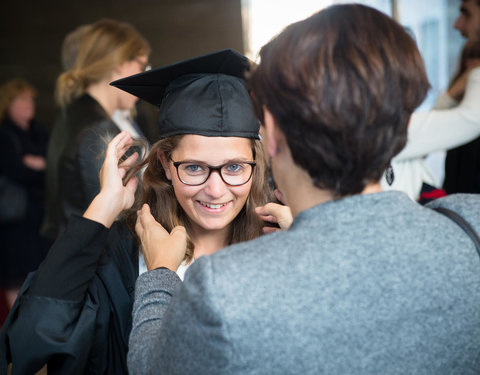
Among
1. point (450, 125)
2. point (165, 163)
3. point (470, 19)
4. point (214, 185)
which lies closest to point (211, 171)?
point (214, 185)

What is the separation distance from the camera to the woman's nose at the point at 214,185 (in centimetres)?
151

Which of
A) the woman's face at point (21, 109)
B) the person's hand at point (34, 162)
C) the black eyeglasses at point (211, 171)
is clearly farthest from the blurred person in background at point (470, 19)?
the woman's face at point (21, 109)

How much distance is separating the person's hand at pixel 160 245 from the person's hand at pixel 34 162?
2.51 meters

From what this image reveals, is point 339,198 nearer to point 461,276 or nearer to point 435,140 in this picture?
point 461,276

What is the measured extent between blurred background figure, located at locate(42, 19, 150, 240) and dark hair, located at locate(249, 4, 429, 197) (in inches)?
75.2

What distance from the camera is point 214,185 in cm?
151

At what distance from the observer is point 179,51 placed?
4.68 metres

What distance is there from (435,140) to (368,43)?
1.56 metres

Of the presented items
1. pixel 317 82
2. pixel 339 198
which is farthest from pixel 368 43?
pixel 339 198

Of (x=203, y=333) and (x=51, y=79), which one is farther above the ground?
(x=203, y=333)

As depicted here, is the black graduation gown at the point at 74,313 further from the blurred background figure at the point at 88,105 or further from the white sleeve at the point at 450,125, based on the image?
the white sleeve at the point at 450,125

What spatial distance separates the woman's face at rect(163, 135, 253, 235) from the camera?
1.52m

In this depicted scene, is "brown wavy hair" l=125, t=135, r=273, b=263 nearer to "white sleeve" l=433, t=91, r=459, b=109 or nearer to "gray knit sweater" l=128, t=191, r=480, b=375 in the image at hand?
"gray knit sweater" l=128, t=191, r=480, b=375

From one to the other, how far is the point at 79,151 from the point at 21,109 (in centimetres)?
158
